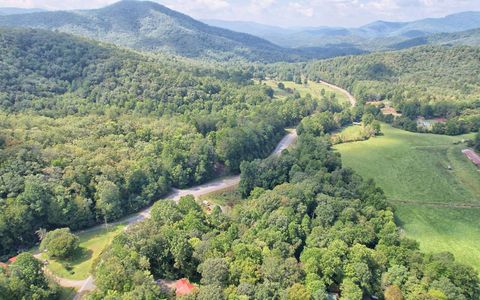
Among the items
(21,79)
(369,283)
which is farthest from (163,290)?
(21,79)

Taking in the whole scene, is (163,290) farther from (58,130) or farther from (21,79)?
(21,79)

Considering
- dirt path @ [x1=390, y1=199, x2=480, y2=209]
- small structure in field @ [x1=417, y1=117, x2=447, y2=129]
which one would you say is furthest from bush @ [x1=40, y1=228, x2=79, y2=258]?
small structure in field @ [x1=417, y1=117, x2=447, y2=129]

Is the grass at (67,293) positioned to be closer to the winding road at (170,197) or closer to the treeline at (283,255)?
the winding road at (170,197)

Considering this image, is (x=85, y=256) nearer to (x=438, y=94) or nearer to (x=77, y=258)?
(x=77, y=258)

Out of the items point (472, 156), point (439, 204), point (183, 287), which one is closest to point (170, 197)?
point (183, 287)

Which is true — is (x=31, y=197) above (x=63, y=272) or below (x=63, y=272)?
above

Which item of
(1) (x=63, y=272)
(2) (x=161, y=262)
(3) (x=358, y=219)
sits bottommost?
(1) (x=63, y=272)
